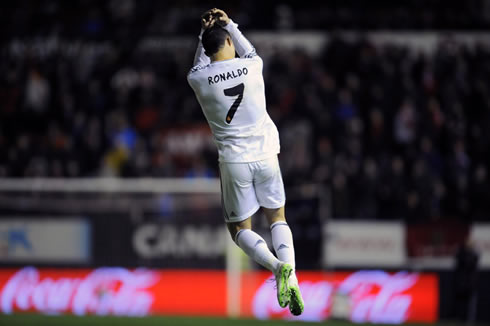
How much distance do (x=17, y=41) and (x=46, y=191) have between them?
20.5ft

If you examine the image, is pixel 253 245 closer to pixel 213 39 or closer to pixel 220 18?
pixel 213 39

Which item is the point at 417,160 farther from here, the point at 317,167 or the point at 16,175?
the point at 16,175

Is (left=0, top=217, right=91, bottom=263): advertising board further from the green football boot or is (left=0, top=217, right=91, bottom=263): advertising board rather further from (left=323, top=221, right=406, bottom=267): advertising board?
the green football boot

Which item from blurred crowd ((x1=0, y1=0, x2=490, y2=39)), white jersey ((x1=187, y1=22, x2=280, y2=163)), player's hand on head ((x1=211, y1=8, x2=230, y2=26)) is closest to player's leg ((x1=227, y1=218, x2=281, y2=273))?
white jersey ((x1=187, y1=22, x2=280, y2=163))

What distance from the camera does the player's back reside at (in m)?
7.91

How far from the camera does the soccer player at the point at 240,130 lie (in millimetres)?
7906

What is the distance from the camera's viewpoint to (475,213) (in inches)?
672

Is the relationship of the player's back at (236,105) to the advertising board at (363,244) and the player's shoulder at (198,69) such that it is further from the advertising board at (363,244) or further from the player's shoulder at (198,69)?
the advertising board at (363,244)

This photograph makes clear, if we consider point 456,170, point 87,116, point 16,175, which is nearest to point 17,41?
point 87,116

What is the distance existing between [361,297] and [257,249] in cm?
887

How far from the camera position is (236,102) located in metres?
7.95

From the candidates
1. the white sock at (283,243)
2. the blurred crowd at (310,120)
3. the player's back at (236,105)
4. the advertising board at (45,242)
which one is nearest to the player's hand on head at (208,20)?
the player's back at (236,105)

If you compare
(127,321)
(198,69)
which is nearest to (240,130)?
(198,69)

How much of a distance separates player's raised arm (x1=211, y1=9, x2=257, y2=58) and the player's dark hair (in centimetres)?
6
